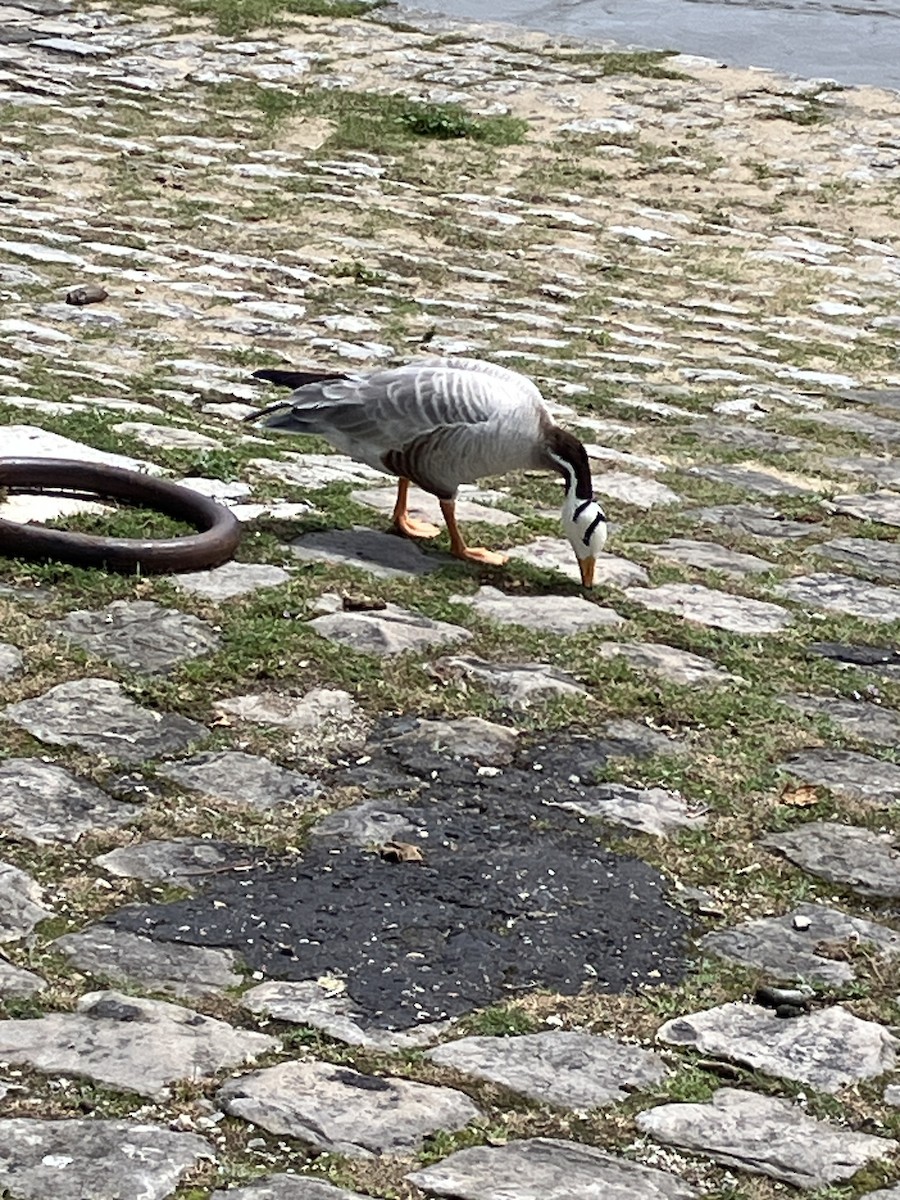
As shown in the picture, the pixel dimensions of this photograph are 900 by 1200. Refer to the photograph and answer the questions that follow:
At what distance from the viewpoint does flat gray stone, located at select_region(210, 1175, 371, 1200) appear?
106 inches

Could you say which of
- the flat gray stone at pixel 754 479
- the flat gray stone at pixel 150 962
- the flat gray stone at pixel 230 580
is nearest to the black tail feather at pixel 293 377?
the flat gray stone at pixel 230 580

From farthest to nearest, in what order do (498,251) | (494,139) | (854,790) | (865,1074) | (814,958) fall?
(494,139), (498,251), (854,790), (814,958), (865,1074)

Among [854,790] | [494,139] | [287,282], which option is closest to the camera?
[854,790]

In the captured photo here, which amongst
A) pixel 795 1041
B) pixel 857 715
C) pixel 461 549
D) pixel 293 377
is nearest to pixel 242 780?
pixel 795 1041

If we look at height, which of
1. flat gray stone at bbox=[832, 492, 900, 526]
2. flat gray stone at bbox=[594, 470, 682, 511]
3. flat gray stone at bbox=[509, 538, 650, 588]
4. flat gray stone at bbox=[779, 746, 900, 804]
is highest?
flat gray stone at bbox=[779, 746, 900, 804]

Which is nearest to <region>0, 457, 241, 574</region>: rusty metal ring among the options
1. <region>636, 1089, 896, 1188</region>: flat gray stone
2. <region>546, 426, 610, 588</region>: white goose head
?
<region>546, 426, 610, 588</region>: white goose head

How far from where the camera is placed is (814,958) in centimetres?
372

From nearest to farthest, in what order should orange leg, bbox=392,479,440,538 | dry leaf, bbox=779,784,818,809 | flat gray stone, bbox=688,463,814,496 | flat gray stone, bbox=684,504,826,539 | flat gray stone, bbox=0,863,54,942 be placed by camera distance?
flat gray stone, bbox=0,863,54,942 → dry leaf, bbox=779,784,818,809 → orange leg, bbox=392,479,440,538 → flat gray stone, bbox=684,504,826,539 → flat gray stone, bbox=688,463,814,496

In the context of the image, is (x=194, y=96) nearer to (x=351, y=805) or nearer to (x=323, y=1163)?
(x=351, y=805)

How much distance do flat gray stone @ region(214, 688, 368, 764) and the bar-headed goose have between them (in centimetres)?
130

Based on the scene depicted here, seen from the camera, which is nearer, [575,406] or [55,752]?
[55,752]

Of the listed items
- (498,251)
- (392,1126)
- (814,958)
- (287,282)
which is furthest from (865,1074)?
(498,251)

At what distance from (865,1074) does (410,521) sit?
123 inches

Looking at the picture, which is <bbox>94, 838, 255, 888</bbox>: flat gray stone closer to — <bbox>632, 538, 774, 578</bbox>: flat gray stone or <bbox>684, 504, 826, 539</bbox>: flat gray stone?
<bbox>632, 538, 774, 578</bbox>: flat gray stone
